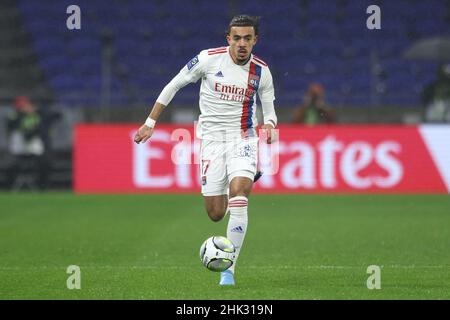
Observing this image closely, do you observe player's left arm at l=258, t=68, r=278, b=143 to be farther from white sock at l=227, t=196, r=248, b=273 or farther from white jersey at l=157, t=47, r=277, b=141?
white sock at l=227, t=196, r=248, b=273

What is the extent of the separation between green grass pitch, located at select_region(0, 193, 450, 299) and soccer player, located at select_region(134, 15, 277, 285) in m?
0.91

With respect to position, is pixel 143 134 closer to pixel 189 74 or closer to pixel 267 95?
pixel 189 74

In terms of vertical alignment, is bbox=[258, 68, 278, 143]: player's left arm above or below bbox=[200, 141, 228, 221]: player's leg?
above

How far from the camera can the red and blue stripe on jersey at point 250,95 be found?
9938 mm

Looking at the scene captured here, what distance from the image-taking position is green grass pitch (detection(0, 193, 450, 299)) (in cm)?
911

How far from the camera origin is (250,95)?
393 inches

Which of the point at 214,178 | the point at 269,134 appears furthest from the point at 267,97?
the point at 214,178

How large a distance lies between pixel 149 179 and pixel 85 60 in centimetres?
625

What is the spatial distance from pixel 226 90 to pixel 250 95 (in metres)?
0.23

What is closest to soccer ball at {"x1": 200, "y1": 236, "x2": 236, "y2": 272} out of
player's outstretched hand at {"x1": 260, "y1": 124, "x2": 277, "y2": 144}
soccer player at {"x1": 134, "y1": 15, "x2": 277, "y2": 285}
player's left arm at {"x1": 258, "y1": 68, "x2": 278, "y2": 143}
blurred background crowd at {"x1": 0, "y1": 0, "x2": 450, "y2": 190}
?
soccer player at {"x1": 134, "y1": 15, "x2": 277, "y2": 285}

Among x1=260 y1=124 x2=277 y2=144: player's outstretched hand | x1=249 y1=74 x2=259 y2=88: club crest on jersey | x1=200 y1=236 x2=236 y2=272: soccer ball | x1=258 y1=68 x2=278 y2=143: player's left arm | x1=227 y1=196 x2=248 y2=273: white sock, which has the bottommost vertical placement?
x1=200 y1=236 x2=236 y2=272: soccer ball

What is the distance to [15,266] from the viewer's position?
11070mm
